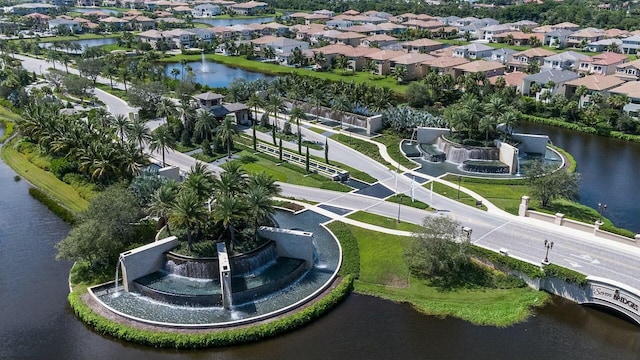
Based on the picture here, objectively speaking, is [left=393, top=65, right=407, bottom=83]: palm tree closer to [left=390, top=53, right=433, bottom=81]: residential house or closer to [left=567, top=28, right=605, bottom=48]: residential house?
[left=390, top=53, right=433, bottom=81]: residential house

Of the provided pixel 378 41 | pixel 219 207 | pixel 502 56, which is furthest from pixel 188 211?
pixel 378 41

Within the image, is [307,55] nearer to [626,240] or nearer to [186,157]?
[186,157]

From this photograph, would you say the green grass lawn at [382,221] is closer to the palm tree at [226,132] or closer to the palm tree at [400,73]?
the palm tree at [226,132]

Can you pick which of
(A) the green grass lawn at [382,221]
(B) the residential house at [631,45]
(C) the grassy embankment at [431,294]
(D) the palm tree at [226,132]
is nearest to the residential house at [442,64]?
(B) the residential house at [631,45]

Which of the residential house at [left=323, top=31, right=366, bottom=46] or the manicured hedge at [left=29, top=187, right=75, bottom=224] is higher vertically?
the residential house at [left=323, top=31, right=366, bottom=46]

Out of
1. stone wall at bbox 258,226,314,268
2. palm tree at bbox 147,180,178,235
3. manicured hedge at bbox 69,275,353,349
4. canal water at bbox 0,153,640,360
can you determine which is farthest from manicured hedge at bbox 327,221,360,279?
palm tree at bbox 147,180,178,235
